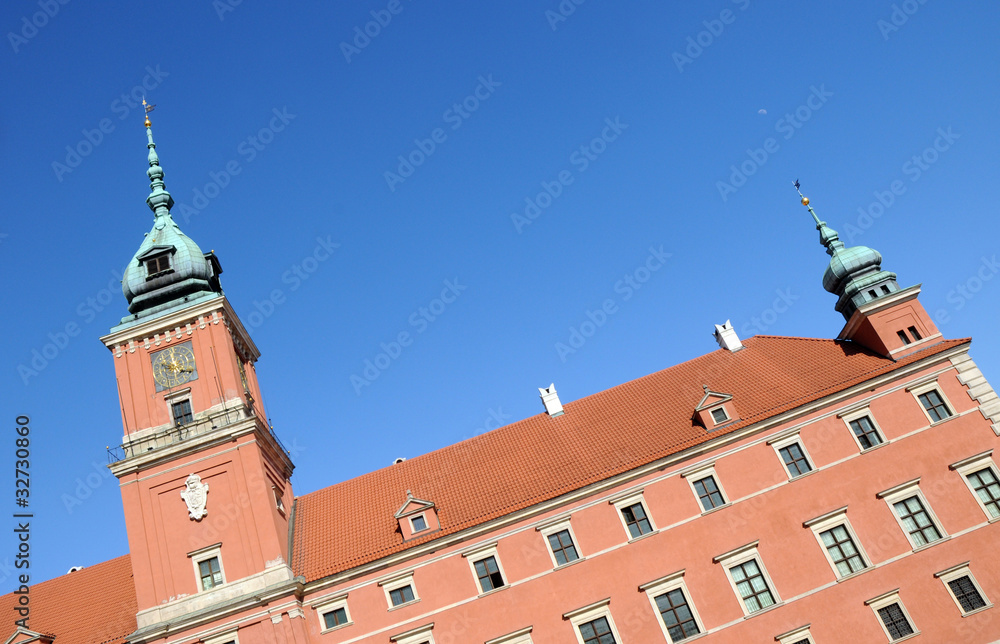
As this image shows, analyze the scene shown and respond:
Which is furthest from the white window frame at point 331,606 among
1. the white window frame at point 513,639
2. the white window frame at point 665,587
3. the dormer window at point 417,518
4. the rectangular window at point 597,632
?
the white window frame at point 665,587

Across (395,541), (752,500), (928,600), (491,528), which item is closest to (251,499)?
(395,541)

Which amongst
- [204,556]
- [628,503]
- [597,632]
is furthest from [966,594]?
[204,556]

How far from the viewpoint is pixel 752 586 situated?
24.7 m

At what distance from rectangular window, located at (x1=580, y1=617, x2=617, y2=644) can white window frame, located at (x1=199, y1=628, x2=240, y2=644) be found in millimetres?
10261

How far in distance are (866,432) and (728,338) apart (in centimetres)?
676

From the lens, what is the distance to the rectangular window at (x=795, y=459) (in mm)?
26250

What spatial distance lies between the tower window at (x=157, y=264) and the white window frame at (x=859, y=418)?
2433cm

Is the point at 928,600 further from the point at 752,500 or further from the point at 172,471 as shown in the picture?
the point at 172,471

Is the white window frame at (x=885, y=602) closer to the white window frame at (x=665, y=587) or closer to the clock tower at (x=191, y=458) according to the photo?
the white window frame at (x=665, y=587)

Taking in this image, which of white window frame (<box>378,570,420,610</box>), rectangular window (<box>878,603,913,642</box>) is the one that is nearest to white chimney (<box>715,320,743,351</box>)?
rectangular window (<box>878,603,913,642</box>)

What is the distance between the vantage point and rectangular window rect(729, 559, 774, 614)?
2441 centimetres

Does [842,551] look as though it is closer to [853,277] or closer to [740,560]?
[740,560]

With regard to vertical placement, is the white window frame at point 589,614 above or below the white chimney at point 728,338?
below

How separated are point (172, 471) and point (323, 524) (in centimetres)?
536
